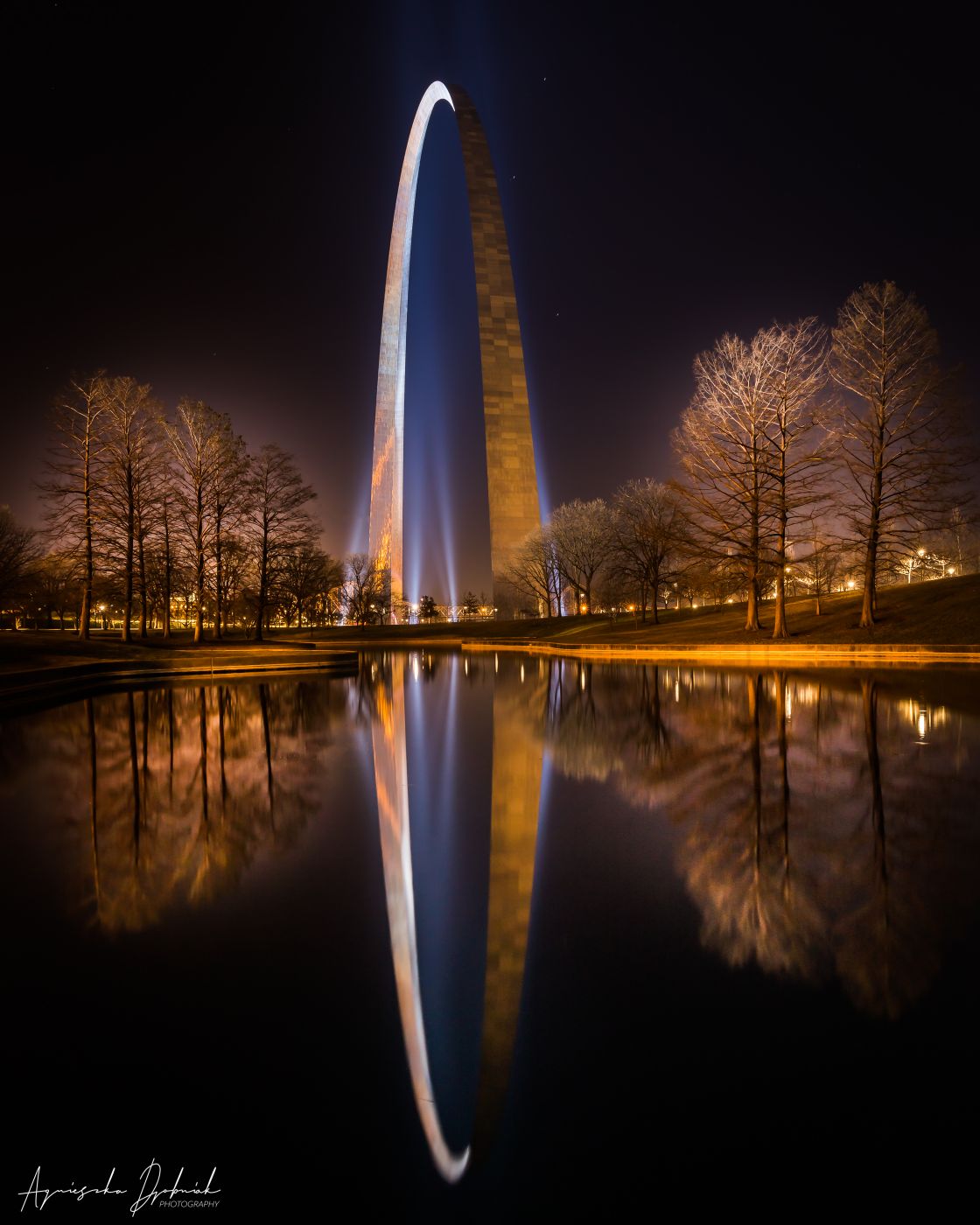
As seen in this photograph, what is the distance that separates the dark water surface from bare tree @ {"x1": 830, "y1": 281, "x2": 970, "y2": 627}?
2347 cm

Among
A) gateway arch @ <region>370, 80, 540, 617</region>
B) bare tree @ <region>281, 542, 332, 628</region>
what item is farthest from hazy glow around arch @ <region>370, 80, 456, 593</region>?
bare tree @ <region>281, 542, 332, 628</region>

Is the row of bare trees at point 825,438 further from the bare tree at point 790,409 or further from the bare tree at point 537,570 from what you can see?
the bare tree at point 537,570

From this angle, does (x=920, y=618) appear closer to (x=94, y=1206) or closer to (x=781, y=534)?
(x=781, y=534)

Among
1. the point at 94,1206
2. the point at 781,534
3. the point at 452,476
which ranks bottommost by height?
the point at 94,1206

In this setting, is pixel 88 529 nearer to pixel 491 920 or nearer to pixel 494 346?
pixel 491 920

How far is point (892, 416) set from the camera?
27.5 m

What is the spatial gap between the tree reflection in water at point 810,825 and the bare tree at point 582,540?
1670 inches

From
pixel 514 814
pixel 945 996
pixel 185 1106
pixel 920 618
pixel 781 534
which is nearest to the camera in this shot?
pixel 185 1106

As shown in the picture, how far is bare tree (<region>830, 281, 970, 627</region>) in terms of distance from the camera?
26.8 meters

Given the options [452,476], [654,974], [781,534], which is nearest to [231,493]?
[781,534]

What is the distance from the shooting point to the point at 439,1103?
258cm

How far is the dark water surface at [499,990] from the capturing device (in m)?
2.23

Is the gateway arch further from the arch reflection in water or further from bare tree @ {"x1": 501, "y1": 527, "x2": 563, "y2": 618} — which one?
the arch reflection in water

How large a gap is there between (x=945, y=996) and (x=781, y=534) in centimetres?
2727
